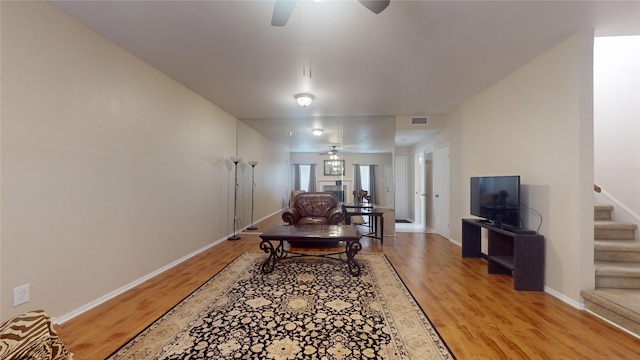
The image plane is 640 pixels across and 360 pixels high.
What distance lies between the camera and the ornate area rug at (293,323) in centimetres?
174

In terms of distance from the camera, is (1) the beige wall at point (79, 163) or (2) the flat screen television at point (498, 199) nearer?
(1) the beige wall at point (79, 163)

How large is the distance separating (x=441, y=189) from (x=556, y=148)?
9.57ft

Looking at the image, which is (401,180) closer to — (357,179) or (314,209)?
(357,179)

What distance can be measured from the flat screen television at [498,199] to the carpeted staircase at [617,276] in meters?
0.79

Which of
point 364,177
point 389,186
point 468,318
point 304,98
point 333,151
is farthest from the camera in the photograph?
point 364,177

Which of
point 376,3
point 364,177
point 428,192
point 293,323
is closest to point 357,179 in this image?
point 364,177

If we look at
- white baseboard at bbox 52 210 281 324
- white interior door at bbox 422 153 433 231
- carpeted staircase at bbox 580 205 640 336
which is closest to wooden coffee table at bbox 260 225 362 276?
white baseboard at bbox 52 210 281 324

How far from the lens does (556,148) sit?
2.68m

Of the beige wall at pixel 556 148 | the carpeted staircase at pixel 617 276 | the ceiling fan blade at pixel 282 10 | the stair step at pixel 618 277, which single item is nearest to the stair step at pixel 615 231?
the carpeted staircase at pixel 617 276

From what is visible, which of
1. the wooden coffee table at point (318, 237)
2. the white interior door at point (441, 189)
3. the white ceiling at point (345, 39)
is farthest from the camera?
the white interior door at point (441, 189)

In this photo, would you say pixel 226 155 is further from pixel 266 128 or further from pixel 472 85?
pixel 472 85

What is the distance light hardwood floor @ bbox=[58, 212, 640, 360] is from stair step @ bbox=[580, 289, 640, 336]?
0.26 feet

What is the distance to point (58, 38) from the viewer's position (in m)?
2.11

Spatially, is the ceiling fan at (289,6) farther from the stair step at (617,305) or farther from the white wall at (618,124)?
the white wall at (618,124)
